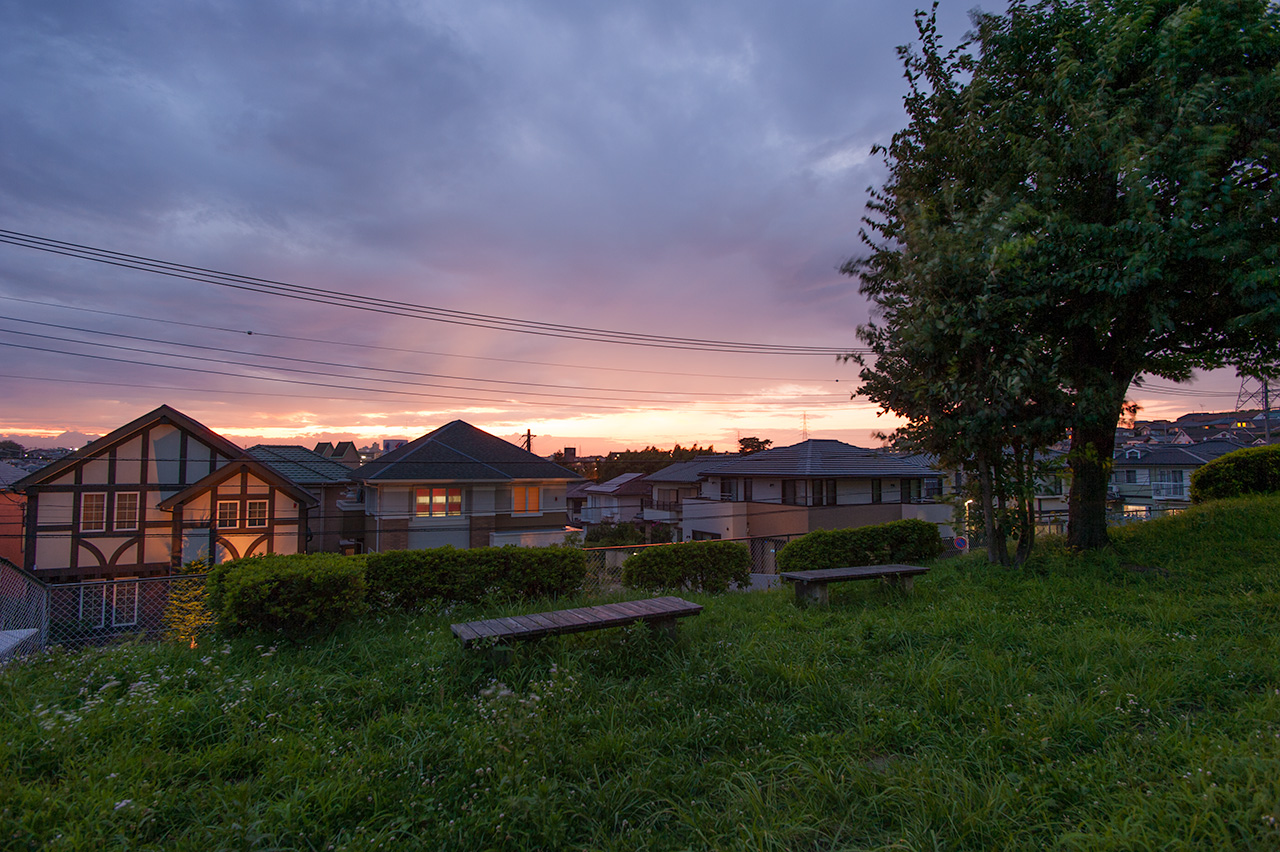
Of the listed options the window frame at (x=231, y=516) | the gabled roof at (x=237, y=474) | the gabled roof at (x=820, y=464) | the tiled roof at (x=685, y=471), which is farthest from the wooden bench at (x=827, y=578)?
the tiled roof at (x=685, y=471)

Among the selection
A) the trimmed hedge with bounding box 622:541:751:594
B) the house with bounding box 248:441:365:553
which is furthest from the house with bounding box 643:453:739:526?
the trimmed hedge with bounding box 622:541:751:594

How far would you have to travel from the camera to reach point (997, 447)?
28.6 feet

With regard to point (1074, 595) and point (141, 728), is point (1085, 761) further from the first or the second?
point (141, 728)

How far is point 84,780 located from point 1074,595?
8882 mm

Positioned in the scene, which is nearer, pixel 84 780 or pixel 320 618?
pixel 84 780

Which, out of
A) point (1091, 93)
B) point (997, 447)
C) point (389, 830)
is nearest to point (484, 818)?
point (389, 830)

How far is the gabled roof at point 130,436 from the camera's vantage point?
16.7m

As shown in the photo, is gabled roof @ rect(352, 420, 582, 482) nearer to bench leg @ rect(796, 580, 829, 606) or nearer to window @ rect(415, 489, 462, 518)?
window @ rect(415, 489, 462, 518)

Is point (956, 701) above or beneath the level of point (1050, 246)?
beneath

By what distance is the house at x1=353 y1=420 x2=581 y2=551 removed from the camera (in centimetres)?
2269

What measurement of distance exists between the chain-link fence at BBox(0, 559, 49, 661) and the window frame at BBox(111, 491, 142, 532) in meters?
11.2

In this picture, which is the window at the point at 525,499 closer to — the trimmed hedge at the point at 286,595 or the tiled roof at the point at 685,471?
the tiled roof at the point at 685,471

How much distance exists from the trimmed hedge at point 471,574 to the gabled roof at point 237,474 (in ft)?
45.3

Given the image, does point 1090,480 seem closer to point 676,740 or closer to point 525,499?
point 676,740
